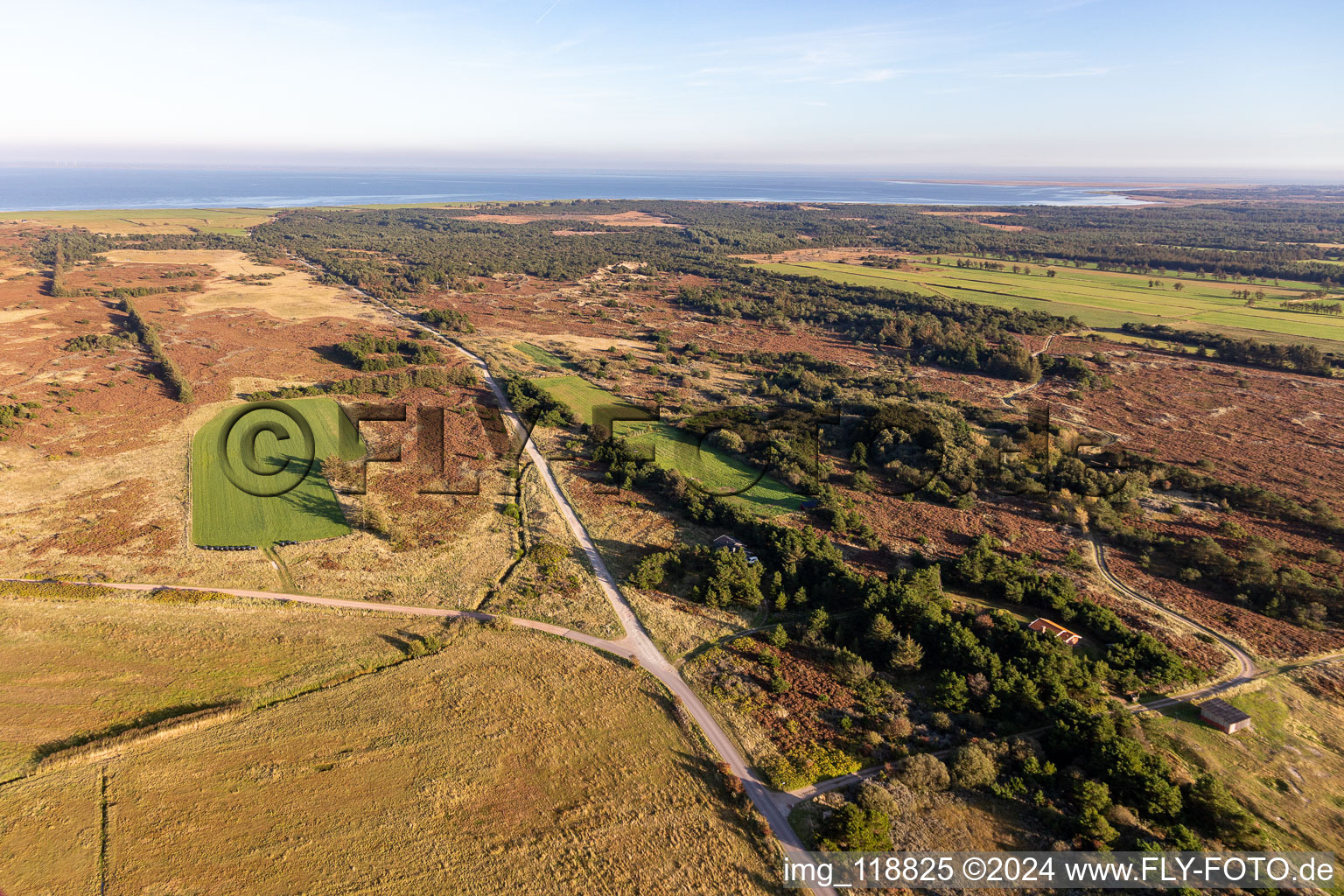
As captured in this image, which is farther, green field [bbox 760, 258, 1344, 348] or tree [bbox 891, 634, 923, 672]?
green field [bbox 760, 258, 1344, 348]

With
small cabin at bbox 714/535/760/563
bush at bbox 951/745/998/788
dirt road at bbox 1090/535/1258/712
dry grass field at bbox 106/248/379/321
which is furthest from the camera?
dry grass field at bbox 106/248/379/321

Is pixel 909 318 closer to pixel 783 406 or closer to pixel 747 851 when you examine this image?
pixel 783 406

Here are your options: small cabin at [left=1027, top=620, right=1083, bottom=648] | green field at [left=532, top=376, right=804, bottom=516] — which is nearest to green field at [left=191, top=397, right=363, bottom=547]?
green field at [left=532, top=376, right=804, bottom=516]

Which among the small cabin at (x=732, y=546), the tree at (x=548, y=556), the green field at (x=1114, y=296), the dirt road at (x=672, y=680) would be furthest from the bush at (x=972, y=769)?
the green field at (x=1114, y=296)

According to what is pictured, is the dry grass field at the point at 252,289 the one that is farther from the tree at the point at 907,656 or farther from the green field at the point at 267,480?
the tree at the point at 907,656

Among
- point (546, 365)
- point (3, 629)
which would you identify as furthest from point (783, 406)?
point (3, 629)

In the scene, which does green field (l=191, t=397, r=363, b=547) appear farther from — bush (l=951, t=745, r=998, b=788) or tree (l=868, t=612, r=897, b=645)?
bush (l=951, t=745, r=998, b=788)
